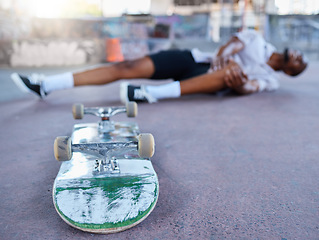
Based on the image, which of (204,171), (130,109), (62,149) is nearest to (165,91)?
(130,109)

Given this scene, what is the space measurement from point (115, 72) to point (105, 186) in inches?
75.8

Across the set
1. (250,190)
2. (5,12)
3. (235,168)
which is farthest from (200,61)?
(5,12)

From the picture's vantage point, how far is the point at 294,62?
307 cm

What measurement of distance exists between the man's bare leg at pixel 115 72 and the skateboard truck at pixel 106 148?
1.74 meters

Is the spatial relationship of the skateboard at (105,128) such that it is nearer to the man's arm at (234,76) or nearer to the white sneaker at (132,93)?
the white sneaker at (132,93)

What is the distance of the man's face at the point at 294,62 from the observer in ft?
10.0

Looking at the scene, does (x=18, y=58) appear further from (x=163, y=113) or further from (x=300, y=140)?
(x=300, y=140)

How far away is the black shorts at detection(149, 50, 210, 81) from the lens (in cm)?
292

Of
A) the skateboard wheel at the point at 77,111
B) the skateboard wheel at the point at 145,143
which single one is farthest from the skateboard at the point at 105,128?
the skateboard wheel at the point at 145,143

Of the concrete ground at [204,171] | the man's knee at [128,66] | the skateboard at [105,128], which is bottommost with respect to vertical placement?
the concrete ground at [204,171]

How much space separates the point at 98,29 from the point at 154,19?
5.41 ft

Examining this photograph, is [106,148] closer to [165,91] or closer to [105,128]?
[105,128]

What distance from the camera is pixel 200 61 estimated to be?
3102mm

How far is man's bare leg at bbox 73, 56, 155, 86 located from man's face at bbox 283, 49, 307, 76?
139cm
